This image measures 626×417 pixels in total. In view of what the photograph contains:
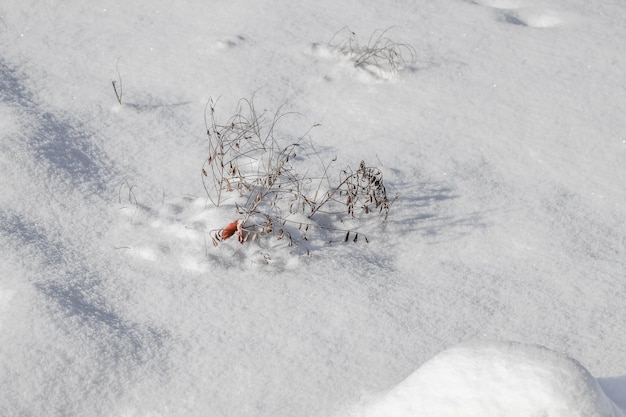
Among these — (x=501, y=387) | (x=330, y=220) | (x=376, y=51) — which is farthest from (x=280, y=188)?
(x=501, y=387)

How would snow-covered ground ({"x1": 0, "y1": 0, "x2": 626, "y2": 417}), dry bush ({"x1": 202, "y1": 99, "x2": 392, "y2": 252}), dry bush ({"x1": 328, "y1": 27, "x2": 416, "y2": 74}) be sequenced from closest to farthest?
snow-covered ground ({"x1": 0, "y1": 0, "x2": 626, "y2": 417}) → dry bush ({"x1": 202, "y1": 99, "x2": 392, "y2": 252}) → dry bush ({"x1": 328, "y1": 27, "x2": 416, "y2": 74})

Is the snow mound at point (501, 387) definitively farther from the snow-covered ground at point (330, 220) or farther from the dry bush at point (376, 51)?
the dry bush at point (376, 51)

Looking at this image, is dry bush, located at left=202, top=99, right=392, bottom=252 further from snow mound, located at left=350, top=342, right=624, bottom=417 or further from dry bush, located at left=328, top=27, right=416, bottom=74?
snow mound, located at left=350, top=342, right=624, bottom=417

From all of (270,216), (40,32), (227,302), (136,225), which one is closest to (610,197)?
(270,216)

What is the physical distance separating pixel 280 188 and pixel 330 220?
0.95 ft

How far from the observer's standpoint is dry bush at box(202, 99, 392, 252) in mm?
2783

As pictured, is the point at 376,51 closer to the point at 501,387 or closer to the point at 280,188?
the point at 280,188

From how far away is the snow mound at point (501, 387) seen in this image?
1604 mm

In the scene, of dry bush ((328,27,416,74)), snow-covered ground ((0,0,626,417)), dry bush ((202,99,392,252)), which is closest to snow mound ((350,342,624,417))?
snow-covered ground ((0,0,626,417))

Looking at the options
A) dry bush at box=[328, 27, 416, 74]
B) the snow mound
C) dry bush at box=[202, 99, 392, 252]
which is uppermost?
dry bush at box=[328, 27, 416, 74]

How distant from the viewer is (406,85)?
376cm

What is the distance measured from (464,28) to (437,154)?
136cm

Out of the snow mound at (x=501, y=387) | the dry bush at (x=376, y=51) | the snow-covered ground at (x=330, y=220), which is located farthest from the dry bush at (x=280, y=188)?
the snow mound at (x=501, y=387)

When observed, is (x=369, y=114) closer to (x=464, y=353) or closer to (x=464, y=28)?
(x=464, y=28)
